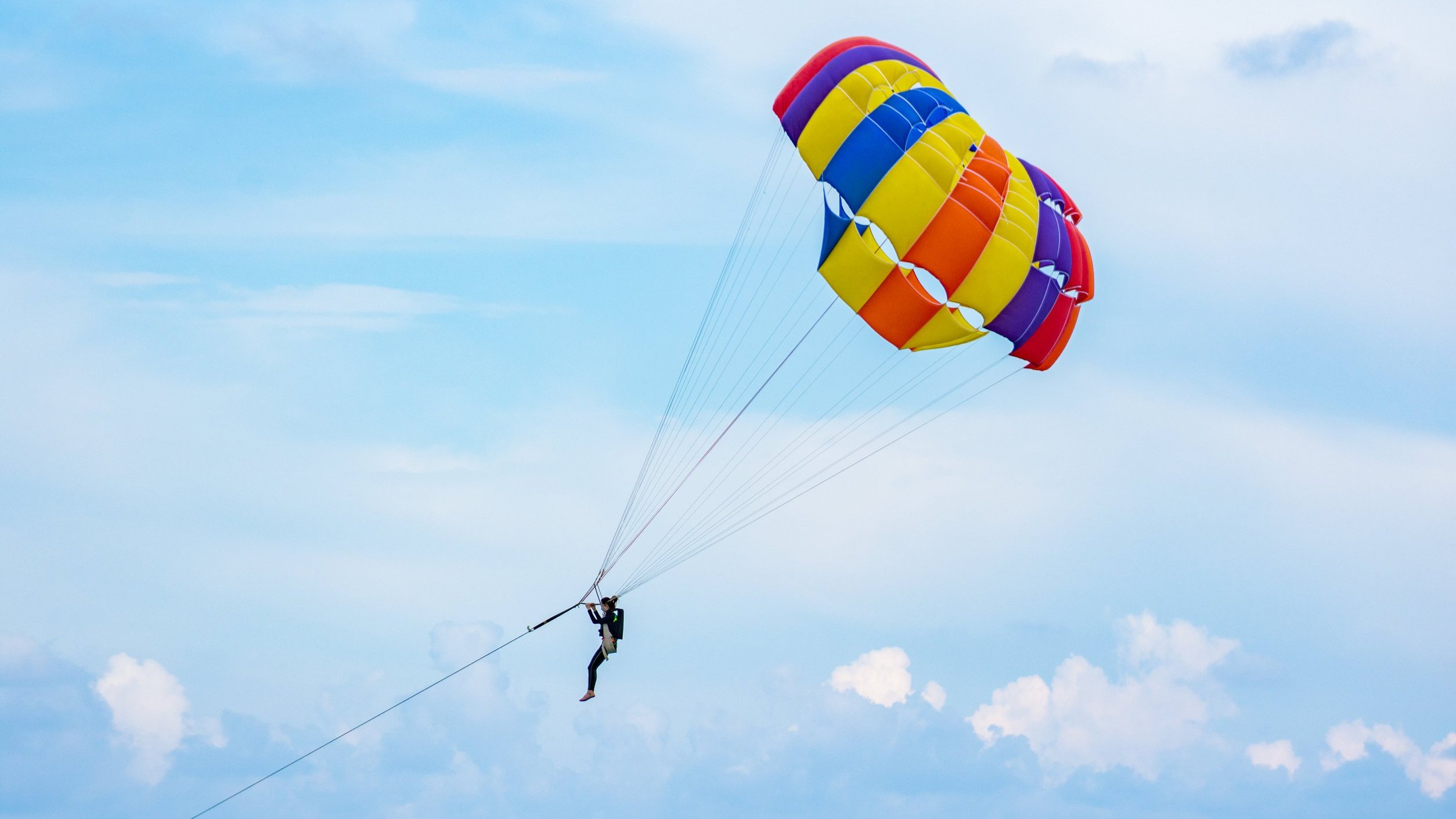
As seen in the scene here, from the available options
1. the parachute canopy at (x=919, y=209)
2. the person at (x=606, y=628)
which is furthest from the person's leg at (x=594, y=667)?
the parachute canopy at (x=919, y=209)

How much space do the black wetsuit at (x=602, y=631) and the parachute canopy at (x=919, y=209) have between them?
5.81 metres

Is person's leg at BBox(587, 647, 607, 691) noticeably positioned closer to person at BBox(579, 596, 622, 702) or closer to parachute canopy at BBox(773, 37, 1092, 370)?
person at BBox(579, 596, 622, 702)

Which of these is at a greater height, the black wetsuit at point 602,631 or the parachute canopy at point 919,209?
the parachute canopy at point 919,209

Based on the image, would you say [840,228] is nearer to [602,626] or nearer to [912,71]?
[912,71]

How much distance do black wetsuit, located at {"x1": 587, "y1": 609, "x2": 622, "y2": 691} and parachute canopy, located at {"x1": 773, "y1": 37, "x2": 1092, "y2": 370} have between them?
19.1 feet

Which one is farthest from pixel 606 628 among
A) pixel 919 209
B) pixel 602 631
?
pixel 919 209

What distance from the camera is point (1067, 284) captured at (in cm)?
2681

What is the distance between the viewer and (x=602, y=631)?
26.0 metres

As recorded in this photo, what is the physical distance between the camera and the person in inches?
1021

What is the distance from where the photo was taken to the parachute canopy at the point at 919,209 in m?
25.3

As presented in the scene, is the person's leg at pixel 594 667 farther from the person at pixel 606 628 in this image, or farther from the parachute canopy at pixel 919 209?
the parachute canopy at pixel 919 209

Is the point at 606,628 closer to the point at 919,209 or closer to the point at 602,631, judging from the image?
the point at 602,631

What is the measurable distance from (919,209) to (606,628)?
7.65m

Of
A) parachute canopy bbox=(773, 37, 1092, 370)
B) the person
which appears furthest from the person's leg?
parachute canopy bbox=(773, 37, 1092, 370)
